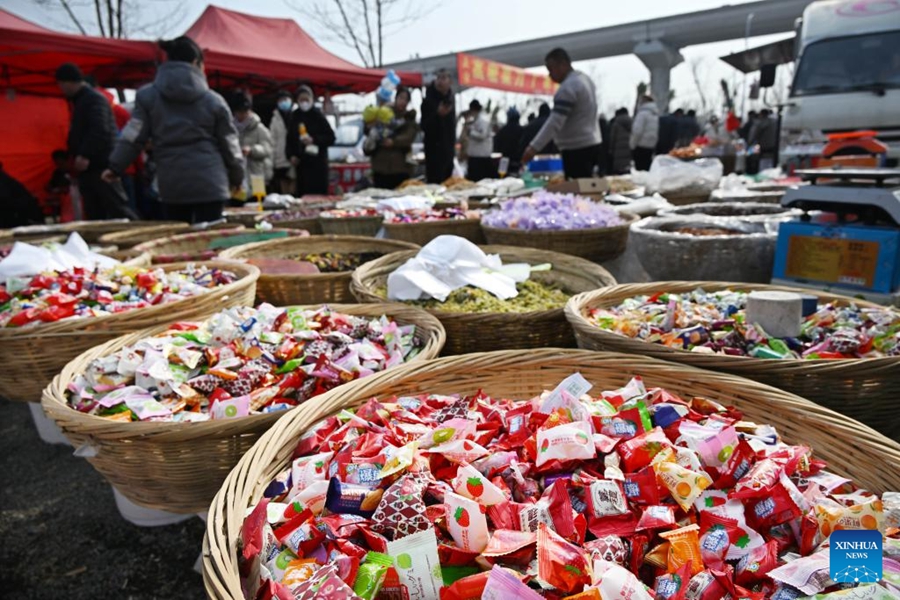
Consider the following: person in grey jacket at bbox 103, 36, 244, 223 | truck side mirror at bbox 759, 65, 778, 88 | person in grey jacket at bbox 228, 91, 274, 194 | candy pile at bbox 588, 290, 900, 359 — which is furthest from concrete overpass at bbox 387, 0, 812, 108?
candy pile at bbox 588, 290, 900, 359

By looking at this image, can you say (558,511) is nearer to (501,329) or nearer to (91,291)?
(501,329)

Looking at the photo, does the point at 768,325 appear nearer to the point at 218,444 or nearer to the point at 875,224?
the point at 875,224

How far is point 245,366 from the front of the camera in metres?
1.52

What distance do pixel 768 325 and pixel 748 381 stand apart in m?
0.43

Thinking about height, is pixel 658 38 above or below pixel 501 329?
above

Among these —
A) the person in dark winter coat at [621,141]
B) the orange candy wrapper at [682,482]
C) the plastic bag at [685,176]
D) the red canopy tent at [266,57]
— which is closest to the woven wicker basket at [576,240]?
the plastic bag at [685,176]

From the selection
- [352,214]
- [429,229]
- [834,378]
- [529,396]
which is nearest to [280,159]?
[352,214]

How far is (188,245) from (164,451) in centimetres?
218

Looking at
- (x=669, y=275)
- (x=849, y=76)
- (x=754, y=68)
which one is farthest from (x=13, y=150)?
(x=754, y=68)

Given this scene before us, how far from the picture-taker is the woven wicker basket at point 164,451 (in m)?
1.19

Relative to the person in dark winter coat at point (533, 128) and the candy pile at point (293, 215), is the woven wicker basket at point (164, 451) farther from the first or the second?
the person in dark winter coat at point (533, 128)

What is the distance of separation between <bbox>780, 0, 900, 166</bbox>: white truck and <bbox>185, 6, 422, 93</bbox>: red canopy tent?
5.74 m

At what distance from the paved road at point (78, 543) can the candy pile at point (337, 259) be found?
1.24m

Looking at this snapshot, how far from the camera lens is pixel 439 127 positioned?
6.27m
